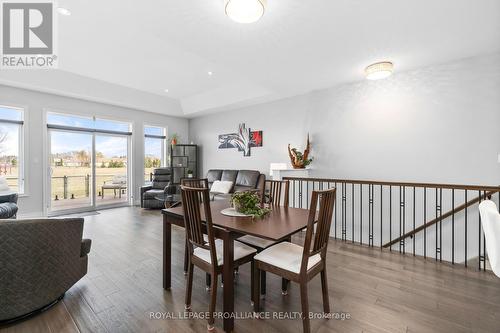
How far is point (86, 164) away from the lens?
5750 millimetres

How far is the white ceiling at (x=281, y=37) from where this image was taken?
7.50 feet

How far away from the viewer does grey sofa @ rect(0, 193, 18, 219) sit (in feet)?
11.4

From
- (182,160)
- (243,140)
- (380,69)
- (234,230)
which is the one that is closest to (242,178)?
(243,140)

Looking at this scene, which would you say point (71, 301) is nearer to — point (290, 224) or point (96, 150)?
point (290, 224)

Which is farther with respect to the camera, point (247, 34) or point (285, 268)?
point (247, 34)

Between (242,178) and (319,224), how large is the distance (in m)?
4.12

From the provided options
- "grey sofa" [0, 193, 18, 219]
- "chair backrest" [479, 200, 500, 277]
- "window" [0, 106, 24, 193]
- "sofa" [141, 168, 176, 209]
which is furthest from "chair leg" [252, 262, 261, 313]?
"window" [0, 106, 24, 193]

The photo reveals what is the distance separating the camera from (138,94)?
593 cm

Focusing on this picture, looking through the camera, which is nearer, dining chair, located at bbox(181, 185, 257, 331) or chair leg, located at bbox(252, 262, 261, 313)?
dining chair, located at bbox(181, 185, 257, 331)

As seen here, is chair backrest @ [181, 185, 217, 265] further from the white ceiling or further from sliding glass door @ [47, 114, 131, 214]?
sliding glass door @ [47, 114, 131, 214]

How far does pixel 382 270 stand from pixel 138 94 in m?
6.42

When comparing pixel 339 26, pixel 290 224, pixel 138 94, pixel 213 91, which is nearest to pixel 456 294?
pixel 290 224

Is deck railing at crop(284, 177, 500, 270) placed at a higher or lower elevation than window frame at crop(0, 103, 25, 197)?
lower

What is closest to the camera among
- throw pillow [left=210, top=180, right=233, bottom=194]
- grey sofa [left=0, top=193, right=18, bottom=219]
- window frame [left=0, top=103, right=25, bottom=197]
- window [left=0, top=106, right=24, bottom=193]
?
grey sofa [left=0, top=193, right=18, bottom=219]
